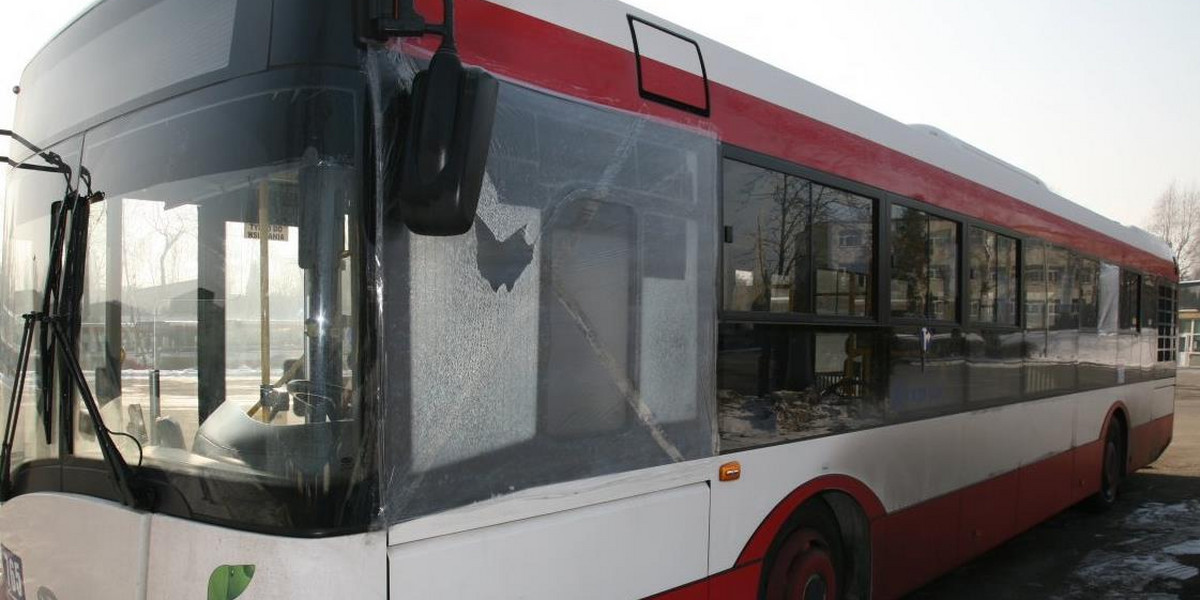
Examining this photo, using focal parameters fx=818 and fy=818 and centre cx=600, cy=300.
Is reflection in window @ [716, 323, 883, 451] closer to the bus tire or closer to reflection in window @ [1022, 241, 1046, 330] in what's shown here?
reflection in window @ [1022, 241, 1046, 330]

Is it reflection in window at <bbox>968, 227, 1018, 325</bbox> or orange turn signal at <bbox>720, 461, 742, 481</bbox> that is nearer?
orange turn signal at <bbox>720, 461, 742, 481</bbox>

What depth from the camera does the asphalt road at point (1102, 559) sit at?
559 cm

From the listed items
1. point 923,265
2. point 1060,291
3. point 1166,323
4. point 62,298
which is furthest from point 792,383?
point 1166,323

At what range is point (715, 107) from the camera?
3.27 metres

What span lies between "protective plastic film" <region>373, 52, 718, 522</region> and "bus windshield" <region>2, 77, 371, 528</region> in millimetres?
136

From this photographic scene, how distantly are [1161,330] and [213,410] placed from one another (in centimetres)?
1113

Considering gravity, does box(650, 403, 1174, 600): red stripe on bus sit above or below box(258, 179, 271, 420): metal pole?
below

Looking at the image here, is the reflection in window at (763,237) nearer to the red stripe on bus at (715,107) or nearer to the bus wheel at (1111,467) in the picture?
the red stripe on bus at (715,107)

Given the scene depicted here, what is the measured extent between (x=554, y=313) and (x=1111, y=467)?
792 centimetres

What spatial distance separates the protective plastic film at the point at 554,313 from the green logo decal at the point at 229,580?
38cm

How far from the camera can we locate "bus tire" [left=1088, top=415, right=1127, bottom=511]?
805cm

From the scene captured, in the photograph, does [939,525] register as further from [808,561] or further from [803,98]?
[803,98]

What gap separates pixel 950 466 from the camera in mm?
4945

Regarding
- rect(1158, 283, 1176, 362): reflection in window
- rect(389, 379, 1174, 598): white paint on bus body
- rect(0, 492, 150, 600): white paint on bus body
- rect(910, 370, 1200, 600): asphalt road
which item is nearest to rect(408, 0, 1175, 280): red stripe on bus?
rect(389, 379, 1174, 598): white paint on bus body
